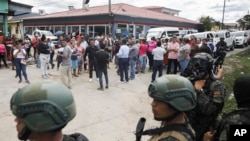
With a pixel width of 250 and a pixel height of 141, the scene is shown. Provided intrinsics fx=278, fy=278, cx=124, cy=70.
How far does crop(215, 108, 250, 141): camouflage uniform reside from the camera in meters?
2.15

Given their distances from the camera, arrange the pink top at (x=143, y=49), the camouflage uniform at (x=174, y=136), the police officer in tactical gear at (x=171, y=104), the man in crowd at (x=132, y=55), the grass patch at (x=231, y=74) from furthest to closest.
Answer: the pink top at (x=143, y=49) → the man in crowd at (x=132, y=55) → the grass patch at (x=231, y=74) → the police officer in tactical gear at (x=171, y=104) → the camouflage uniform at (x=174, y=136)

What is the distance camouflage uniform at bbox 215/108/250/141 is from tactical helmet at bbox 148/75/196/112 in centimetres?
44

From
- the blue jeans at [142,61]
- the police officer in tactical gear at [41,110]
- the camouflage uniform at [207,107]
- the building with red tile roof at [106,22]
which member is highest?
the building with red tile roof at [106,22]

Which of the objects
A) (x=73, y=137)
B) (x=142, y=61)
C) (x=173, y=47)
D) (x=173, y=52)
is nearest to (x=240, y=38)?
(x=142, y=61)

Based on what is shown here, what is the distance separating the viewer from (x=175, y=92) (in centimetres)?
192

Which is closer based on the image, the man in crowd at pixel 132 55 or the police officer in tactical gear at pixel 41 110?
the police officer in tactical gear at pixel 41 110

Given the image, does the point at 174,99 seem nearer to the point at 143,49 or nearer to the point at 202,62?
the point at 202,62

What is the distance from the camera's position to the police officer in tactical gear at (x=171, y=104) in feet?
6.25

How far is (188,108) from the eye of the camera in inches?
77.5

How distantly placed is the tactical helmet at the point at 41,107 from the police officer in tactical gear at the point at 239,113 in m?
1.31

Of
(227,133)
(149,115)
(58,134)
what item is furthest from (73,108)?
(149,115)

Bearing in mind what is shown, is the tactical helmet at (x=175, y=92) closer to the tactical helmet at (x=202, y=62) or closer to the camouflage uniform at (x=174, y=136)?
the camouflage uniform at (x=174, y=136)

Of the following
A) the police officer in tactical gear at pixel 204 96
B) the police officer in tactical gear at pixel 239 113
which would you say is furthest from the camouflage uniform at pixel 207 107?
the police officer in tactical gear at pixel 239 113

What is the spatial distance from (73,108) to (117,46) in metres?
13.0
